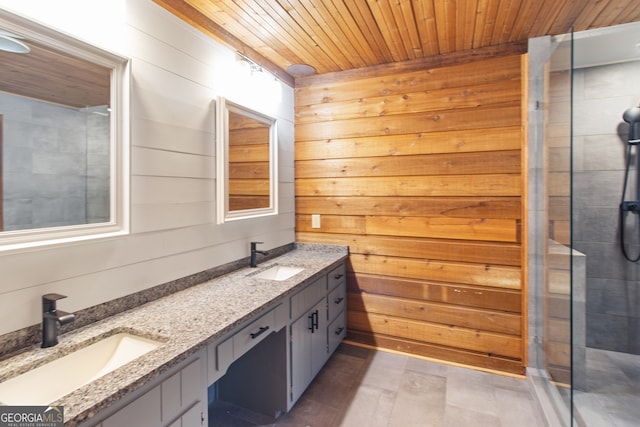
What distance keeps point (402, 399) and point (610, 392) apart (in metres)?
1.32

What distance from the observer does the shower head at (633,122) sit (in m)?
2.46

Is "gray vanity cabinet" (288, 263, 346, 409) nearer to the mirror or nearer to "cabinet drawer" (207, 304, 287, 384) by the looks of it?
"cabinet drawer" (207, 304, 287, 384)

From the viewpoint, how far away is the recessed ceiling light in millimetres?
2650

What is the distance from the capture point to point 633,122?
248 cm

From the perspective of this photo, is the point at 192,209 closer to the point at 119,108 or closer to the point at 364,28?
the point at 119,108

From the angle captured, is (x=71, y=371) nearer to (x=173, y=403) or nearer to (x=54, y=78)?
(x=173, y=403)

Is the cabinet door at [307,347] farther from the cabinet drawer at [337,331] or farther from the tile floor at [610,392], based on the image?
the tile floor at [610,392]

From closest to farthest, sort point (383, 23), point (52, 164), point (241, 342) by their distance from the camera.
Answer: point (52, 164)
point (241, 342)
point (383, 23)

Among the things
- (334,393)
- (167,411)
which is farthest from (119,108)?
(334,393)

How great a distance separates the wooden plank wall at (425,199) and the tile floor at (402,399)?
8.2 inches

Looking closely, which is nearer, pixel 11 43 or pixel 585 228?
pixel 11 43

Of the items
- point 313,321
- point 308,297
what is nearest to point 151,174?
point 308,297

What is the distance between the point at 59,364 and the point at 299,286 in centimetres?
112

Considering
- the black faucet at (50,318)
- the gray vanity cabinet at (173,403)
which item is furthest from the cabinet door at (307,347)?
the black faucet at (50,318)
